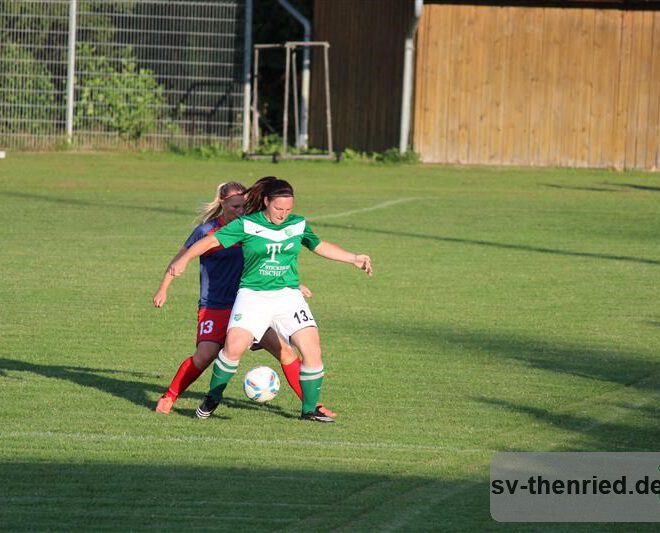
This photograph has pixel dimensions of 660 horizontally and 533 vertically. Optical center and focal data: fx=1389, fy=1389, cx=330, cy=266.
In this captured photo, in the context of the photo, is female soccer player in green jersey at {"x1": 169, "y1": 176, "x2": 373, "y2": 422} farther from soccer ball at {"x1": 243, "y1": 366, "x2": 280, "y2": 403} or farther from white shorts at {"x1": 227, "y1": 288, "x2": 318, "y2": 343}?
soccer ball at {"x1": 243, "y1": 366, "x2": 280, "y2": 403}

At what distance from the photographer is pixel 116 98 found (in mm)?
30375

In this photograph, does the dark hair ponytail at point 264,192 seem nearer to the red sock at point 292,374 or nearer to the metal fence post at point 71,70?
the red sock at point 292,374

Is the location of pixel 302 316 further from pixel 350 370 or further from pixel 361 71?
pixel 361 71

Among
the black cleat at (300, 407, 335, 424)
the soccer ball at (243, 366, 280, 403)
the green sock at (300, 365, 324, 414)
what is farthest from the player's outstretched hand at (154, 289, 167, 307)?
the black cleat at (300, 407, 335, 424)

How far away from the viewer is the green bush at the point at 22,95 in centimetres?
3052

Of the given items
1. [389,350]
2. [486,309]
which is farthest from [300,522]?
[486,309]

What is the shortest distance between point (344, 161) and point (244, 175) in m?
3.52

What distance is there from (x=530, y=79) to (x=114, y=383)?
20187 millimetres

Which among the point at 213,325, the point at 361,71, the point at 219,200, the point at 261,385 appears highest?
the point at 361,71

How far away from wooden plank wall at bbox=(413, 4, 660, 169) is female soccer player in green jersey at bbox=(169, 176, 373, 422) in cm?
2040

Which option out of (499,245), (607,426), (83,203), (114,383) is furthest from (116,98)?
(607,426)

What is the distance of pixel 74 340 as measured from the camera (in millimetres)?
11148

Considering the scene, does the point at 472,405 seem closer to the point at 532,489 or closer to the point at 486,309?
the point at 532,489

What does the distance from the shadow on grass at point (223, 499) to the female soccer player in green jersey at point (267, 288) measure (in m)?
1.16
